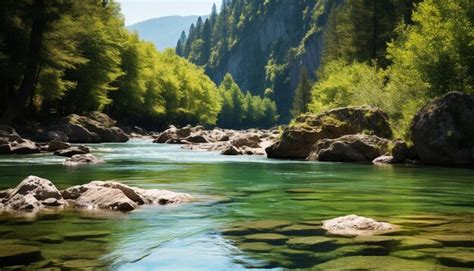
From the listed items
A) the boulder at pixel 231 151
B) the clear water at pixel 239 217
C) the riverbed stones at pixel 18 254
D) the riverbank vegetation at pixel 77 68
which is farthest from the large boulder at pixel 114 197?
the riverbank vegetation at pixel 77 68

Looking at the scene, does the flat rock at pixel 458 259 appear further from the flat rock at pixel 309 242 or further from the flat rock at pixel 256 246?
the flat rock at pixel 256 246

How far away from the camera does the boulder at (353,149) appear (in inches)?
1138

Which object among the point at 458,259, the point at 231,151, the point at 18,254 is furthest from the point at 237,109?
the point at 458,259

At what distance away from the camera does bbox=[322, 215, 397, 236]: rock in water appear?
366 inches

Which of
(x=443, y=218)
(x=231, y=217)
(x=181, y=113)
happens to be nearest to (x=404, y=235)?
(x=443, y=218)

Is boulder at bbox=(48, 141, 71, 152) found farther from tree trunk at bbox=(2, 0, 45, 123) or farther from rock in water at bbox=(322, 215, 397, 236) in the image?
rock in water at bbox=(322, 215, 397, 236)

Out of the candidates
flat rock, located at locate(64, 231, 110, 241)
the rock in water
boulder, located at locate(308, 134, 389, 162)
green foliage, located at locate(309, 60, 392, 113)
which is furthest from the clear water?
green foliage, located at locate(309, 60, 392, 113)

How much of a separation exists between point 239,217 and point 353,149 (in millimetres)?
18856

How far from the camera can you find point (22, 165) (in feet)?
75.2

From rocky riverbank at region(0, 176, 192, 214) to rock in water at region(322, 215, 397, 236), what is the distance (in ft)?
14.7

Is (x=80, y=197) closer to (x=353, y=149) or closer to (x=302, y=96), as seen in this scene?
(x=353, y=149)

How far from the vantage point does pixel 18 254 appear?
7570 mm

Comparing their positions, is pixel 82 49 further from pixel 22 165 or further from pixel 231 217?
pixel 231 217

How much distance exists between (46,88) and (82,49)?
32.7ft
